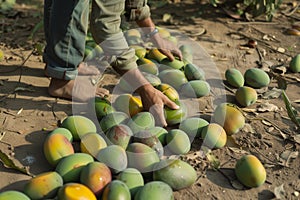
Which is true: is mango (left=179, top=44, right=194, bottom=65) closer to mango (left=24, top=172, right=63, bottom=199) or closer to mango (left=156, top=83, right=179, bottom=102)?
mango (left=156, top=83, right=179, bottom=102)

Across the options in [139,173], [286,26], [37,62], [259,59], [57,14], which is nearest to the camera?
[139,173]

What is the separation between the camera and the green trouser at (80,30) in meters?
2.04

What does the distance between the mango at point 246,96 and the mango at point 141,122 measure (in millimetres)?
529

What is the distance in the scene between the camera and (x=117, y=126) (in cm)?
193

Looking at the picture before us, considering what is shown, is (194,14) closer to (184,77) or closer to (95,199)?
(184,77)

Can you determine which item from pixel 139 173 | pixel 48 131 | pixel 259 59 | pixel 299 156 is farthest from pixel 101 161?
pixel 259 59

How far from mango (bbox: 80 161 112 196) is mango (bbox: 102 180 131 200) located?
0.03 metres

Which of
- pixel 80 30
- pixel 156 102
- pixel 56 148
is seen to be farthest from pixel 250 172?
pixel 80 30

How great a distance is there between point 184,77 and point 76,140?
0.68 meters

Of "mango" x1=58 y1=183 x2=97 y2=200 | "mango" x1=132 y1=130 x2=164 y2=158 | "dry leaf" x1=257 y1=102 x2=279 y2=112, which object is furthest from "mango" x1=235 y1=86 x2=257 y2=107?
"mango" x1=58 y1=183 x2=97 y2=200

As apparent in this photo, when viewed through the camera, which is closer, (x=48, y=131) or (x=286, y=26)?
(x=48, y=131)

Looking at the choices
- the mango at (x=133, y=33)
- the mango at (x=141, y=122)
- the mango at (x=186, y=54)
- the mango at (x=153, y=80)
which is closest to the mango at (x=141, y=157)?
the mango at (x=141, y=122)

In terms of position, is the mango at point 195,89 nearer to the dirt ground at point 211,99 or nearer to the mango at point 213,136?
the dirt ground at point 211,99

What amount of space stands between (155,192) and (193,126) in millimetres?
484
